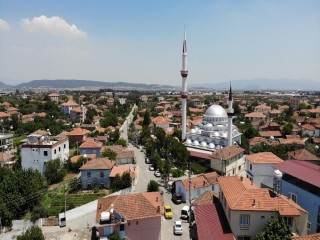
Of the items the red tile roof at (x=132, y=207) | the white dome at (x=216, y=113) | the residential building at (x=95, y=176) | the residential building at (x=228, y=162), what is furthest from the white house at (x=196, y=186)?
the white dome at (x=216, y=113)

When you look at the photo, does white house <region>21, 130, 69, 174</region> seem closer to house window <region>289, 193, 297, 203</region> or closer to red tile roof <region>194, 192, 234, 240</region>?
red tile roof <region>194, 192, 234, 240</region>

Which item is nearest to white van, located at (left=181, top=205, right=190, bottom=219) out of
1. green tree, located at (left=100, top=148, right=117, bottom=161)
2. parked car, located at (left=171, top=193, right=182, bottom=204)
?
parked car, located at (left=171, top=193, right=182, bottom=204)

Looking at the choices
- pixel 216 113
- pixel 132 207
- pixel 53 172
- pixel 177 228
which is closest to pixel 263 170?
pixel 177 228

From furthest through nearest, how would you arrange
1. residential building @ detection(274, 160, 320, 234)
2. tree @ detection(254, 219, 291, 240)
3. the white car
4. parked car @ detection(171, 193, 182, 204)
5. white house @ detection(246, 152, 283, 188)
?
1. white house @ detection(246, 152, 283, 188)
2. parked car @ detection(171, 193, 182, 204)
3. the white car
4. residential building @ detection(274, 160, 320, 234)
5. tree @ detection(254, 219, 291, 240)

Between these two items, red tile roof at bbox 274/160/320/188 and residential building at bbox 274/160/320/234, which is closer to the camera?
residential building at bbox 274/160/320/234

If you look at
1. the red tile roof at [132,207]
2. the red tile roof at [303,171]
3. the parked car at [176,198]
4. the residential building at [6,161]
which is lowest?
the parked car at [176,198]

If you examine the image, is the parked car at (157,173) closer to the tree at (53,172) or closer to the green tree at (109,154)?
the green tree at (109,154)

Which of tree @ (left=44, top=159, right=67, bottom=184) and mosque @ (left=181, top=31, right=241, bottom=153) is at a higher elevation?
mosque @ (left=181, top=31, right=241, bottom=153)
